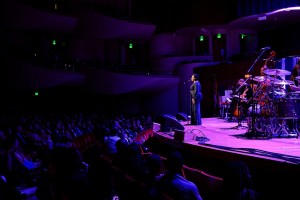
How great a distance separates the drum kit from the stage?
0.68 ft

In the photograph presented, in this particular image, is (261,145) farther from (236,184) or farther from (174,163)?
(236,184)

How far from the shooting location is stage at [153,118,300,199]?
3682mm

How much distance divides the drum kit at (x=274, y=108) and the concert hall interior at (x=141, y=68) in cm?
2

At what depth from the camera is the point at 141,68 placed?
19203 mm

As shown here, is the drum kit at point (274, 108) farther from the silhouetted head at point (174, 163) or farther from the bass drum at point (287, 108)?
the silhouetted head at point (174, 163)

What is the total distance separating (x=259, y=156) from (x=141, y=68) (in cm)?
1550

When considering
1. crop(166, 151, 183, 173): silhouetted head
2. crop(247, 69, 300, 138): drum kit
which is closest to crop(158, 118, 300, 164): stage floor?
crop(247, 69, 300, 138): drum kit

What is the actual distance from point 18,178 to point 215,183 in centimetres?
295

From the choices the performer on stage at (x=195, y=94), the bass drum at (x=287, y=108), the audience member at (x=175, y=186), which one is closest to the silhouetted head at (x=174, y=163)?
the audience member at (x=175, y=186)

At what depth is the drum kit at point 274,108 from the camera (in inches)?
226

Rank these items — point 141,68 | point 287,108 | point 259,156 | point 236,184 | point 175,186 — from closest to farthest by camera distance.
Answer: point 236,184, point 175,186, point 259,156, point 287,108, point 141,68

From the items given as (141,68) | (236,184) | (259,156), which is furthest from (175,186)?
(141,68)

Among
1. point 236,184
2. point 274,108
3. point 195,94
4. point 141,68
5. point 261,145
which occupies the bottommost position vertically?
point 261,145

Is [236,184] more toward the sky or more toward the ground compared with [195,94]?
more toward the ground
